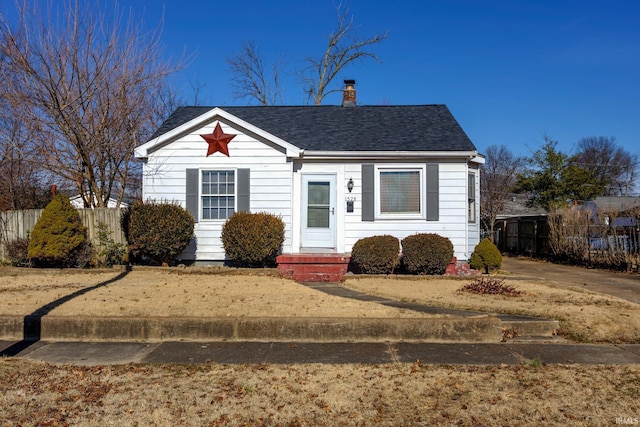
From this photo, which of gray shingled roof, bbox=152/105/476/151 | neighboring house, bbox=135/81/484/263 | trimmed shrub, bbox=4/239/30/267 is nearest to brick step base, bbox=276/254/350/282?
neighboring house, bbox=135/81/484/263

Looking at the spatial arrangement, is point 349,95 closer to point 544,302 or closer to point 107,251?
point 107,251

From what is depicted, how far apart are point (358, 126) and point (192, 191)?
198 inches

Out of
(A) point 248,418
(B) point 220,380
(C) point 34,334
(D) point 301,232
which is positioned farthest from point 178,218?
(A) point 248,418

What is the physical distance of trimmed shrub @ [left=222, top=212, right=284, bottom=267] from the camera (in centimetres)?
1184

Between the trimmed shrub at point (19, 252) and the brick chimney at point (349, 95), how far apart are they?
9879mm

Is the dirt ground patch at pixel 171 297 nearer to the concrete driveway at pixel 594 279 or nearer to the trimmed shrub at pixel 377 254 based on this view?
the trimmed shrub at pixel 377 254

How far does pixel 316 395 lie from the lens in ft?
15.0

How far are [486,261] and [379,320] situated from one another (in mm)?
7124

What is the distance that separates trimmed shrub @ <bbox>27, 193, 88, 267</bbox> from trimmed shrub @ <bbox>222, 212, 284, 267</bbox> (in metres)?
3.41

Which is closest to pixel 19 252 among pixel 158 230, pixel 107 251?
pixel 107 251

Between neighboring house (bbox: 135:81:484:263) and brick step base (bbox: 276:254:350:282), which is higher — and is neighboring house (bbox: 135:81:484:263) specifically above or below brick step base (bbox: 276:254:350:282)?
above

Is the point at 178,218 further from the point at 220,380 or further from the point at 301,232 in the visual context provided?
the point at 220,380

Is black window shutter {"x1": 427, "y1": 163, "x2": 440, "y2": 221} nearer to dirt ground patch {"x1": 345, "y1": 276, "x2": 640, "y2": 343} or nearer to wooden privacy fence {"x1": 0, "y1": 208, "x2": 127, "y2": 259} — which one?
dirt ground patch {"x1": 345, "y1": 276, "x2": 640, "y2": 343}

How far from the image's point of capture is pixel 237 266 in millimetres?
12656
